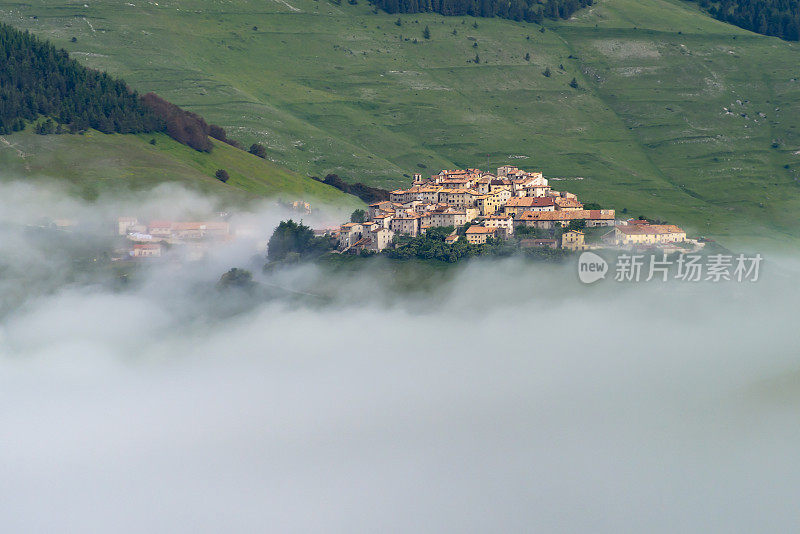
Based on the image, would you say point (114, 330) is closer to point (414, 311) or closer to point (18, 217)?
point (18, 217)

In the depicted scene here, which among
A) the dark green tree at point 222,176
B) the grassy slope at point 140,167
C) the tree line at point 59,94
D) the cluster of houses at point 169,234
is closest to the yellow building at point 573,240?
the cluster of houses at point 169,234

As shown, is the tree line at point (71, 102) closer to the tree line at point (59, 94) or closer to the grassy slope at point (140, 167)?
the tree line at point (59, 94)

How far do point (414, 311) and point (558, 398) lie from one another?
774 inches

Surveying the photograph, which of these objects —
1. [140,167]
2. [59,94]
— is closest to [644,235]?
[140,167]

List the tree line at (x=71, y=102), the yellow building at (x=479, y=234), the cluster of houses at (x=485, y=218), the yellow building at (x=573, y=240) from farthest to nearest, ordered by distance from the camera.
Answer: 1. the tree line at (x=71, y=102)
2. the yellow building at (x=479, y=234)
3. the cluster of houses at (x=485, y=218)
4. the yellow building at (x=573, y=240)

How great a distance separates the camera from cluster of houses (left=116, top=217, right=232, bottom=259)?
152 meters

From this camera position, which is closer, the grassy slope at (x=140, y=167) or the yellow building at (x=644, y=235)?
the yellow building at (x=644, y=235)

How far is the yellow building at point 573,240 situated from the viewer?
440 ft

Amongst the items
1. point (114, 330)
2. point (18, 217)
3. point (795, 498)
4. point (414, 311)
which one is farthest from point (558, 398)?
point (18, 217)

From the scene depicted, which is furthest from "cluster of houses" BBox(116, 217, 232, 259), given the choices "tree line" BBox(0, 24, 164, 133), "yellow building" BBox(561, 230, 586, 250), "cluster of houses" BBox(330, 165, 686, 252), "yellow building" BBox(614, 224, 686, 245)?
"yellow building" BBox(614, 224, 686, 245)

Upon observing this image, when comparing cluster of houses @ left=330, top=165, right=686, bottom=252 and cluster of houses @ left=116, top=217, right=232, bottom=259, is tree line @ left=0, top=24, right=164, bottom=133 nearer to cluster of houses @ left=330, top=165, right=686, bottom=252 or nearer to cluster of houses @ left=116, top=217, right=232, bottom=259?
cluster of houses @ left=116, top=217, right=232, bottom=259

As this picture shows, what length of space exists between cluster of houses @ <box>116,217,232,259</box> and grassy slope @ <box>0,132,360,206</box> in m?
8.65

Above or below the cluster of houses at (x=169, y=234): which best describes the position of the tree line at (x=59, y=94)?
above

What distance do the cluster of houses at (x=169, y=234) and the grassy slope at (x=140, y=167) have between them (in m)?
8.65
